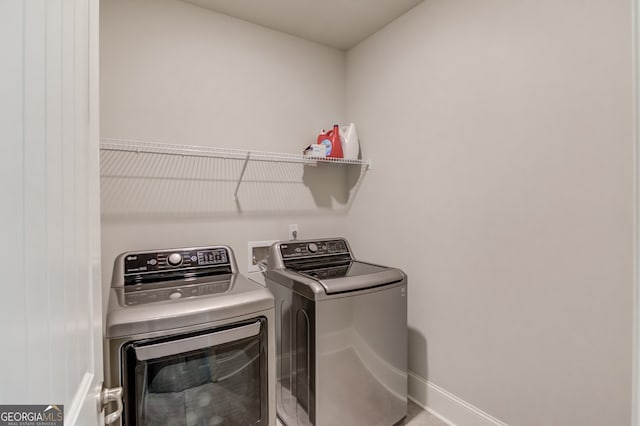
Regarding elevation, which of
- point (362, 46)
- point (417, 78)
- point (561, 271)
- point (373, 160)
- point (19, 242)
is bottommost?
point (561, 271)

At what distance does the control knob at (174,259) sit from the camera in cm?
169

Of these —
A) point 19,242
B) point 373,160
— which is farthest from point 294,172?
point 19,242

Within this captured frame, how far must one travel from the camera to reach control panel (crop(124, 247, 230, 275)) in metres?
1.61

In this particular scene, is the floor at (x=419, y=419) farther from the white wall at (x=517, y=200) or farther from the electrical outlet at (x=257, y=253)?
the electrical outlet at (x=257, y=253)

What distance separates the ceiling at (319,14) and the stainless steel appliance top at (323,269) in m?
1.53

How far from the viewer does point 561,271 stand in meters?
1.33

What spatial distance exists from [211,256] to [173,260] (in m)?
0.20

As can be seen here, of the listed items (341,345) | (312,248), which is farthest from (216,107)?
(341,345)

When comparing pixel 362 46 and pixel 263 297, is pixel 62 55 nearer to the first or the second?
pixel 263 297

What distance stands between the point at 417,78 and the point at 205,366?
6.48ft

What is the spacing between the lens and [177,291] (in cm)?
142
